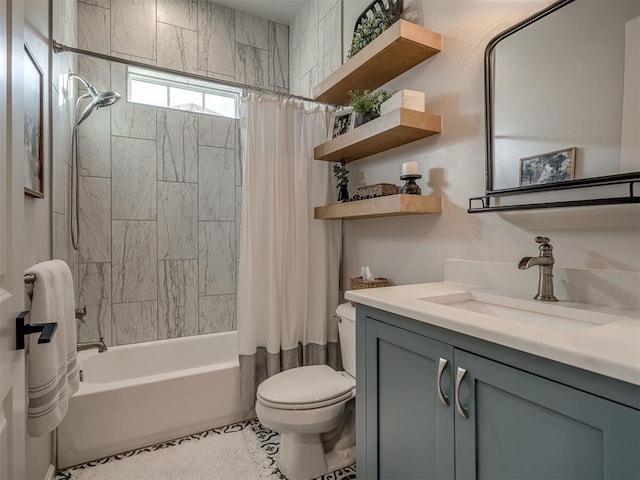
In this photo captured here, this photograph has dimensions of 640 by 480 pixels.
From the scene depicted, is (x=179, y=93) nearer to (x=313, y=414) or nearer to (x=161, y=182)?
(x=161, y=182)

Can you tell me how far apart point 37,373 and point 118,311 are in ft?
5.02

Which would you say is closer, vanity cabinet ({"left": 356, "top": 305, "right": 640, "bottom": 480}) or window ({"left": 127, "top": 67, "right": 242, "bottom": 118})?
vanity cabinet ({"left": 356, "top": 305, "right": 640, "bottom": 480})

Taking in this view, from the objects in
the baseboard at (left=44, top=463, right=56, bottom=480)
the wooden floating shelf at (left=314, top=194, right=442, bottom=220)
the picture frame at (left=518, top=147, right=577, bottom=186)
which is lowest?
the baseboard at (left=44, top=463, right=56, bottom=480)

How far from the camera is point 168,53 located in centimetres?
259

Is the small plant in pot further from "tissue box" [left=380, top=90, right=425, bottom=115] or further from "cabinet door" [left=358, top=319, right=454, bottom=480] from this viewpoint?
"cabinet door" [left=358, top=319, right=454, bottom=480]

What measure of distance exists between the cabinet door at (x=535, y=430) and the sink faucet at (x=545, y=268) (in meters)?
0.44

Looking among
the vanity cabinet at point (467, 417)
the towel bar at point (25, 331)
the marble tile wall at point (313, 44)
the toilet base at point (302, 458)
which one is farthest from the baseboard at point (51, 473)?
the marble tile wall at point (313, 44)

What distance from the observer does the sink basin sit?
0.96 meters

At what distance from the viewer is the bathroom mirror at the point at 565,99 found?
97 cm

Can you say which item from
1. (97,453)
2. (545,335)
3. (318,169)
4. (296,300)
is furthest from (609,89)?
(97,453)

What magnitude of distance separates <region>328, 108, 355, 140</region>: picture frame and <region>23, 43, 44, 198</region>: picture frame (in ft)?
4.55

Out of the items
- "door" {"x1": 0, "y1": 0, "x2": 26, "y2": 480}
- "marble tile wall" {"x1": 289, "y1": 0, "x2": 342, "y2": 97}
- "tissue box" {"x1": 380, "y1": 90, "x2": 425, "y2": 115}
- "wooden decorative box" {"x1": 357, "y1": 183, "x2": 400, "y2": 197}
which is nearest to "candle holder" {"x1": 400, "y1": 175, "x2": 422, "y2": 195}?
"wooden decorative box" {"x1": 357, "y1": 183, "x2": 400, "y2": 197}

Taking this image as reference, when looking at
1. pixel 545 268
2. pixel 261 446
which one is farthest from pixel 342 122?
pixel 261 446

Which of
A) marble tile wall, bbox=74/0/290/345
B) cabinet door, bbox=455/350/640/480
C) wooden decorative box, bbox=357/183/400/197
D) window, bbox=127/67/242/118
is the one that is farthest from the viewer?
window, bbox=127/67/242/118
